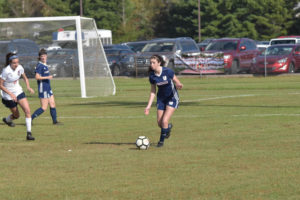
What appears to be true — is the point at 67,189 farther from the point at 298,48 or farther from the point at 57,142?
the point at 298,48

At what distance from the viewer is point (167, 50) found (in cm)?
3853

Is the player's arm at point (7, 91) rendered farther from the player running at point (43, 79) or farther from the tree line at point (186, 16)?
the tree line at point (186, 16)

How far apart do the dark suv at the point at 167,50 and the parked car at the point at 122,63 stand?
24.6 inches

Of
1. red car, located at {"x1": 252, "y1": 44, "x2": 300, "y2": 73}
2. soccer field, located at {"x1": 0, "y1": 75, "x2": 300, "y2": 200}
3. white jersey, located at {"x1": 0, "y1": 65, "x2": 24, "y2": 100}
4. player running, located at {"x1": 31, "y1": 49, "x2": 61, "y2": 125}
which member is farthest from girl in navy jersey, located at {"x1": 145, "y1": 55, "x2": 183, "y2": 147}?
red car, located at {"x1": 252, "y1": 44, "x2": 300, "y2": 73}

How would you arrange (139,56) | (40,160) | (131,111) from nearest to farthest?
(40,160) < (131,111) < (139,56)

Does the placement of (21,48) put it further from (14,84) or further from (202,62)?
(14,84)

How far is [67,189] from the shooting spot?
8.77m

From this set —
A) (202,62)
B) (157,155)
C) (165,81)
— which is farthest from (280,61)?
(157,155)

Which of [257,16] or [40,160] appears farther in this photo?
[257,16]

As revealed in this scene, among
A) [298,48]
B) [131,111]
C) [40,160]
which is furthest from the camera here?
[298,48]

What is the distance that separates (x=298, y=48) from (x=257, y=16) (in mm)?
45304

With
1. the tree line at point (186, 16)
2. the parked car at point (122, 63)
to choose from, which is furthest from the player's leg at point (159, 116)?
the tree line at point (186, 16)

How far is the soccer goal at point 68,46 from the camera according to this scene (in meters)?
25.9

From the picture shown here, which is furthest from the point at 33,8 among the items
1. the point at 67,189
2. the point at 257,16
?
the point at 67,189
